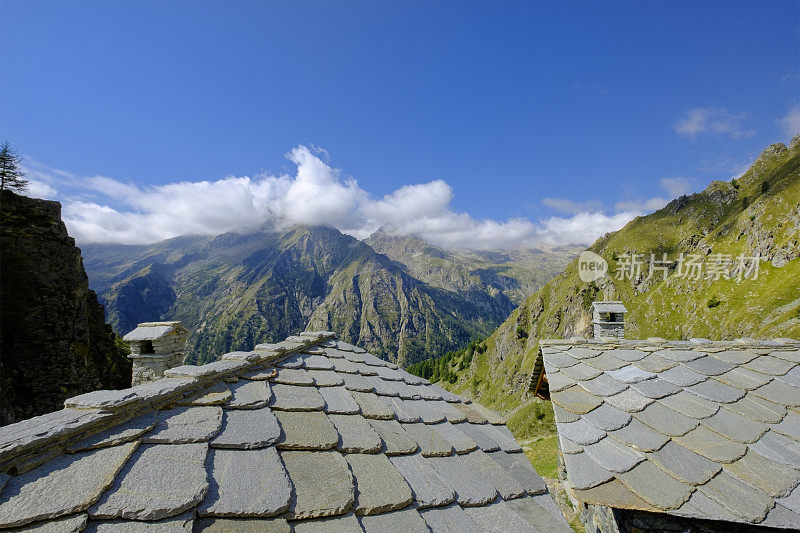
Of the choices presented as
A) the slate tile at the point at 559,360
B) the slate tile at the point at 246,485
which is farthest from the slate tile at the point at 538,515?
the slate tile at the point at 559,360

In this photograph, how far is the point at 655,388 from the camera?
21.5 ft

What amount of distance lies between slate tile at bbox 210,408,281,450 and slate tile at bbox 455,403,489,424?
3577 millimetres

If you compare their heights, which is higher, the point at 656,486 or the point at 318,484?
the point at 318,484

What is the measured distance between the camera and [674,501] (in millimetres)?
4219

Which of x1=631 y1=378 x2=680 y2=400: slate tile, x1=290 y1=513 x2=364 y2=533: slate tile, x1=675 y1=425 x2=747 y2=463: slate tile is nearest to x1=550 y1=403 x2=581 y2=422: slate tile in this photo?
x1=675 y1=425 x2=747 y2=463: slate tile

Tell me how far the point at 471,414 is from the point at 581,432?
6.08 ft

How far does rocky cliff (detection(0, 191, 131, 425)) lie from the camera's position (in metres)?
20.6

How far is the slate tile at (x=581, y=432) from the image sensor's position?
17.3 feet

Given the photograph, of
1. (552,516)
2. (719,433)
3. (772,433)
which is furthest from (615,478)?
(772,433)

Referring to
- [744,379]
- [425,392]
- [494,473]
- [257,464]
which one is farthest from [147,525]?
[744,379]

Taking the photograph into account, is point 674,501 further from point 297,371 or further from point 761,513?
point 297,371

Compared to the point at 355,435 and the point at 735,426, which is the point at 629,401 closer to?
the point at 735,426

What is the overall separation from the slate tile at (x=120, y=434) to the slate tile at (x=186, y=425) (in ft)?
0.24

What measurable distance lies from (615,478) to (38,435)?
6.41 meters
